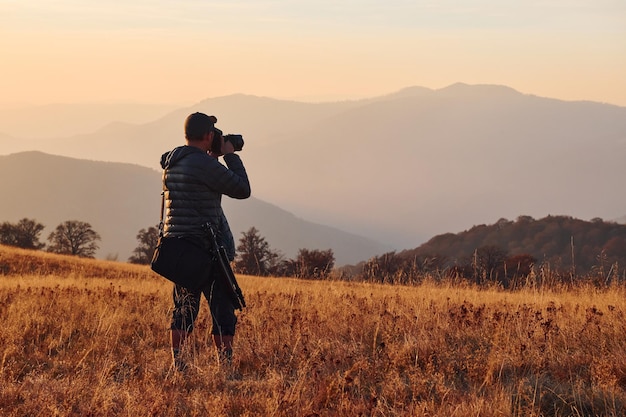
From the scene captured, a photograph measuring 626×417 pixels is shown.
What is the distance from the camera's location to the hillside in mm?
45219

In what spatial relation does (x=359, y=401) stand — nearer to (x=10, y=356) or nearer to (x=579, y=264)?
(x=10, y=356)

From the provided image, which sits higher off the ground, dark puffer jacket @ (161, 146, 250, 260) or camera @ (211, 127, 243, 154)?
camera @ (211, 127, 243, 154)

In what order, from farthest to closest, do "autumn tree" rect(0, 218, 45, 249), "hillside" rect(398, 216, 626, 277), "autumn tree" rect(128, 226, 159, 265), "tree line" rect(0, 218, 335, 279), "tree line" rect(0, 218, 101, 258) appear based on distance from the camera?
1. "hillside" rect(398, 216, 626, 277)
2. "tree line" rect(0, 218, 101, 258)
3. "autumn tree" rect(0, 218, 45, 249)
4. "autumn tree" rect(128, 226, 159, 265)
5. "tree line" rect(0, 218, 335, 279)

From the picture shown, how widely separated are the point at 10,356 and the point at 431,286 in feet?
27.9

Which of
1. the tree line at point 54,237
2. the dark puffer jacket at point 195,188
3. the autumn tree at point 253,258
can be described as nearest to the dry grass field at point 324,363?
the dark puffer jacket at point 195,188

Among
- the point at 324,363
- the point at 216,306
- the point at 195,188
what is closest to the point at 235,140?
the point at 195,188

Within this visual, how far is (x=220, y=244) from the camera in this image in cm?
648

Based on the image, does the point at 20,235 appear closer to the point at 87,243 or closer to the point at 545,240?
the point at 87,243

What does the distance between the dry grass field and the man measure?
37 centimetres

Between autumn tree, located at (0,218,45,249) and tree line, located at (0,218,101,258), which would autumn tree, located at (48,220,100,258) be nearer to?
tree line, located at (0,218,101,258)

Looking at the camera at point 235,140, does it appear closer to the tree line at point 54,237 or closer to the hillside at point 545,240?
the hillside at point 545,240

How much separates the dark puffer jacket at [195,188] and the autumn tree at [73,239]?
41997 mm

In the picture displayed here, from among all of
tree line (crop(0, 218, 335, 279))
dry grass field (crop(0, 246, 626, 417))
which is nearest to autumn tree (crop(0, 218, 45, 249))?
tree line (crop(0, 218, 335, 279))

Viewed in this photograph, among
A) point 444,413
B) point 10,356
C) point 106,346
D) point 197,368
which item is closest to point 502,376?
point 444,413
